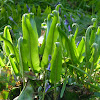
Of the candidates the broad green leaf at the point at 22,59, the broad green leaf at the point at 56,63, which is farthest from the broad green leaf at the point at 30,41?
the broad green leaf at the point at 56,63

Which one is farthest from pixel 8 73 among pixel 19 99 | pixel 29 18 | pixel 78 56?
pixel 78 56

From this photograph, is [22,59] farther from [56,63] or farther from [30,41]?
[56,63]

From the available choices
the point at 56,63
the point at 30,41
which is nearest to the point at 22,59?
the point at 30,41

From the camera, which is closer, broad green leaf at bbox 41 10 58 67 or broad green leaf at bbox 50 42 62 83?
broad green leaf at bbox 50 42 62 83

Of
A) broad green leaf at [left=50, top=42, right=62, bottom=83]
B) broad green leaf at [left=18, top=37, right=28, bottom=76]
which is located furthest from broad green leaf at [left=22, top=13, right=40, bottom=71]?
broad green leaf at [left=50, top=42, right=62, bottom=83]

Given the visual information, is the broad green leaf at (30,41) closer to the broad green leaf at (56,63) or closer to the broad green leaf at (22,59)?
the broad green leaf at (22,59)

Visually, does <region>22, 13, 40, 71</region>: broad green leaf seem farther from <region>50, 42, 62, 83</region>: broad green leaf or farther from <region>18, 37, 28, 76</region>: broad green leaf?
<region>50, 42, 62, 83</region>: broad green leaf
